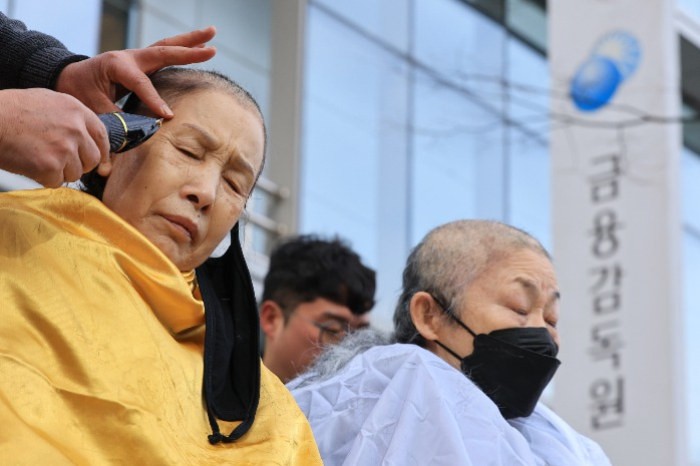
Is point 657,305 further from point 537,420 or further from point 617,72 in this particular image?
point 537,420

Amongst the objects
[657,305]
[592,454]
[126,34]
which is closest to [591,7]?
[657,305]

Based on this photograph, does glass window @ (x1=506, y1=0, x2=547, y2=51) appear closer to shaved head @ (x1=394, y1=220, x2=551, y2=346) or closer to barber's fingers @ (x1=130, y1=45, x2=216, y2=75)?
shaved head @ (x1=394, y1=220, x2=551, y2=346)

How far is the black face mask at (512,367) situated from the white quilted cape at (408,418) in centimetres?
7

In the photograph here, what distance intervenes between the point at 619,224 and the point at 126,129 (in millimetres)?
4810

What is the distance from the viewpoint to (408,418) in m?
2.73

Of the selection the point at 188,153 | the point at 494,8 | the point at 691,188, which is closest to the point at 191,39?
the point at 188,153

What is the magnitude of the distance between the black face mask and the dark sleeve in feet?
3.61

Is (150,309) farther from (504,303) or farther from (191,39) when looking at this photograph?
(504,303)

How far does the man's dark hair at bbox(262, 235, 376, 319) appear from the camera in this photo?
4.12 metres

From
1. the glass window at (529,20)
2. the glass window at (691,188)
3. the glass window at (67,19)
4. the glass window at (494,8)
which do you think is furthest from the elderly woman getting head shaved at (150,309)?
the glass window at (691,188)

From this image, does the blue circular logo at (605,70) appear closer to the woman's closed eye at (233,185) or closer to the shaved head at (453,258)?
the shaved head at (453,258)

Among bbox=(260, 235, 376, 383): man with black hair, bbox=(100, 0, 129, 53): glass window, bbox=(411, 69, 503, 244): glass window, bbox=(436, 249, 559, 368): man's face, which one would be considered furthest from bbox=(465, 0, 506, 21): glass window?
bbox=(436, 249, 559, 368): man's face

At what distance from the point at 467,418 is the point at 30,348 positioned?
103 centimetres

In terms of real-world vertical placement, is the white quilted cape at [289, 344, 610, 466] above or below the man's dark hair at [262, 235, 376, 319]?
below
